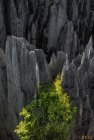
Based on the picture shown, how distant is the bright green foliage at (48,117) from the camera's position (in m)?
24.0

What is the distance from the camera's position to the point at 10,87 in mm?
25750

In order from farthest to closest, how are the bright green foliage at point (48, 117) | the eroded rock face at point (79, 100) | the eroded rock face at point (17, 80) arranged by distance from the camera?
the eroded rock face at point (79, 100) < the eroded rock face at point (17, 80) < the bright green foliage at point (48, 117)

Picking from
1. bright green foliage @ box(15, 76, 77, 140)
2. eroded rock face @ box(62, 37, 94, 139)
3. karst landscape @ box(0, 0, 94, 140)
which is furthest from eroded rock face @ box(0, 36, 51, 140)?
eroded rock face @ box(62, 37, 94, 139)

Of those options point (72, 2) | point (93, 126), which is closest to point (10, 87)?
point (93, 126)

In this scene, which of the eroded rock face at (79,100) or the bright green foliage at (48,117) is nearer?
the bright green foliage at (48,117)

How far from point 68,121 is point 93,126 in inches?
98.7

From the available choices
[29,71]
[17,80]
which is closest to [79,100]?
[29,71]

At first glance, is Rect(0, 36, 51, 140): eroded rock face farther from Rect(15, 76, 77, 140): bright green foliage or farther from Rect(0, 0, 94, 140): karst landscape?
Rect(15, 76, 77, 140): bright green foliage

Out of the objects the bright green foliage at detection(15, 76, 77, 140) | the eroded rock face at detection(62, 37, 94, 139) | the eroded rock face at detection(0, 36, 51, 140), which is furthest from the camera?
the eroded rock face at detection(62, 37, 94, 139)

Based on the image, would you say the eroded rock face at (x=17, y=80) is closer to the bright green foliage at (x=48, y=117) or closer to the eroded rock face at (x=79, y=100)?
the bright green foliage at (x=48, y=117)

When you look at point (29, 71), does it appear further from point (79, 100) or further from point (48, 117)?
point (79, 100)

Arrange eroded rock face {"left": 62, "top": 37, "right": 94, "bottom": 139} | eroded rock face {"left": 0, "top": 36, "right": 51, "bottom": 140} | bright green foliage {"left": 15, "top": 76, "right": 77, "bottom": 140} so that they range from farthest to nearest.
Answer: eroded rock face {"left": 62, "top": 37, "right": 94, "bottom": 139}, eroded rock face {"left": 0, "top": 36, "right": 51, "bottom": 140}, bright green foliage {"left": 15, "top": 76, "right": 77, "bottom": 140}

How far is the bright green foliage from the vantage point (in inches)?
946

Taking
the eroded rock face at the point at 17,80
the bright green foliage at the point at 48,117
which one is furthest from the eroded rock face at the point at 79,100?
the eroded rock face at the point at 17,80
